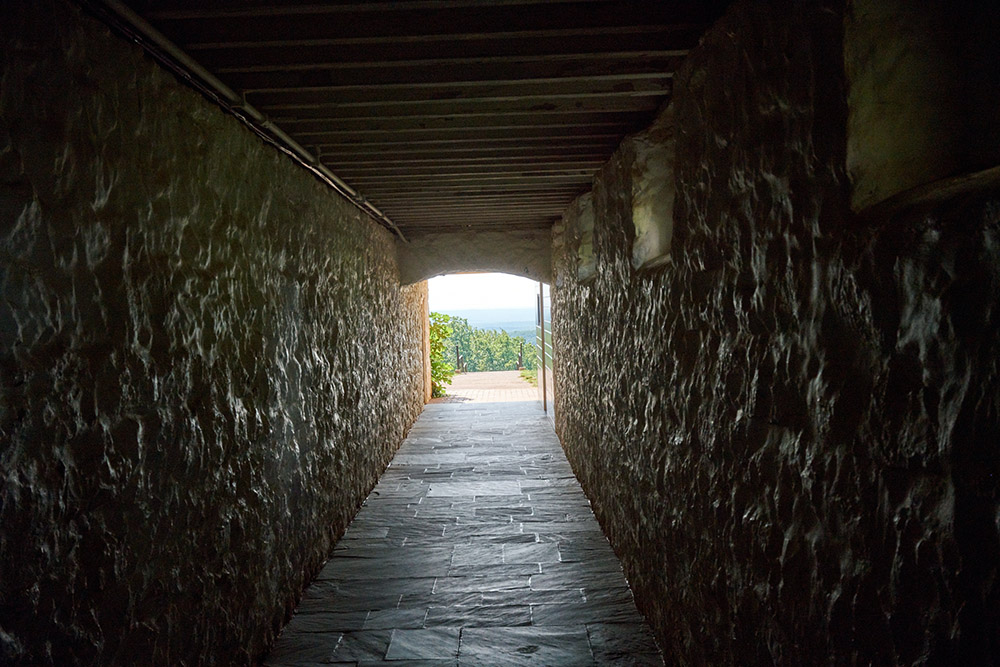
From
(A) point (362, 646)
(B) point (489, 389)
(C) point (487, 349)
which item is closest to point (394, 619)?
(A) point (362, 646)

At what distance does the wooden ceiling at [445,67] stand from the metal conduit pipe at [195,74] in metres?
0.05

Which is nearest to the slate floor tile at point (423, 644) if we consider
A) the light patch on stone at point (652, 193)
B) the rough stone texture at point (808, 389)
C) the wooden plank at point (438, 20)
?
the rough stone texture at point (808, 389)

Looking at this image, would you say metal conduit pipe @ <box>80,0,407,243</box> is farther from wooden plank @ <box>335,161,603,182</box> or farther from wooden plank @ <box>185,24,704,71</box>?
wooden plank @ <box>335,161,603,182</box>

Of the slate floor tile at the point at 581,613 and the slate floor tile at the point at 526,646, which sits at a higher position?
the slate floor tile at the point at 581,613

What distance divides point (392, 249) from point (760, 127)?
5294 millimetres

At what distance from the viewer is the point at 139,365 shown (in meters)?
1.74

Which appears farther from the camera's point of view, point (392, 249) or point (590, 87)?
point (392, 249)

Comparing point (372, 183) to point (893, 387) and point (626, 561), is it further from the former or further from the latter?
point (893, 387)

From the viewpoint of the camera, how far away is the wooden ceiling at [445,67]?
181cm

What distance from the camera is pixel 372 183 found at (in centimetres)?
414

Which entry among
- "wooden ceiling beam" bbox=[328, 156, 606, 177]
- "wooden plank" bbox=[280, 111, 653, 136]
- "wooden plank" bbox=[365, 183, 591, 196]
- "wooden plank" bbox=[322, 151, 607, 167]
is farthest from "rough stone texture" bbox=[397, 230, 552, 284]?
"wooden plank" bbox=[280, 111, 653, 136]

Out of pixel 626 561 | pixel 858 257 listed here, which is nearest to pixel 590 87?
pixel 858 257

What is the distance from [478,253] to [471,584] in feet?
13.4

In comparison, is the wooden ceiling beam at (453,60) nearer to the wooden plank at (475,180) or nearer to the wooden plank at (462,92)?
the wooden plank at (462,92)
